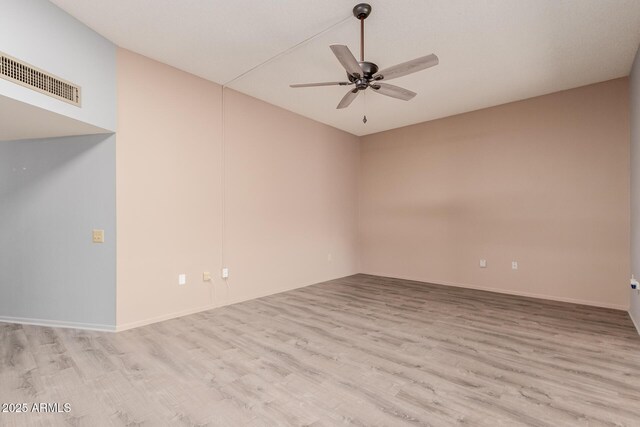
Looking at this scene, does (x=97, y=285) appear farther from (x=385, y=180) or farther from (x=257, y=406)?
(x=385, y=180)

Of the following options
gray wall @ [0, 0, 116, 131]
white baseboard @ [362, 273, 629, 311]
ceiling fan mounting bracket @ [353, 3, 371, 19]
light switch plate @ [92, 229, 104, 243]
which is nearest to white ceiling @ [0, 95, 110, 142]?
gray wall @ [0, 0, 116, 131]

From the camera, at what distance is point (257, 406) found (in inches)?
77.4

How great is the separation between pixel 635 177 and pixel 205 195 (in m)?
5.09

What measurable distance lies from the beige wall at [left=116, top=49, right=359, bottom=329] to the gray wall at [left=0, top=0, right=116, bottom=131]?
174 millimetres

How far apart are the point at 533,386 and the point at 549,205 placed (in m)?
3.31

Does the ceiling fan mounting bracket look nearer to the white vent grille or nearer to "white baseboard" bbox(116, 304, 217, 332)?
the white vent grille

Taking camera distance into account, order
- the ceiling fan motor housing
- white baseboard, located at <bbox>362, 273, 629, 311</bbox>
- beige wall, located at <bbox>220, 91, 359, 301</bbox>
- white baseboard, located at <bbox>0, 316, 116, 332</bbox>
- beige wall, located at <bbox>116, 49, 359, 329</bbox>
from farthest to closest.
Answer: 1. beige wall, located at <bbox>220, 91, 359, 301</bbox>
2. white baseboard, located at <bbox>362, 273, 629, 311</bbox>
3. beige wall, located at <bbox>116, 49, 359, 329</bbox>
4. white baseboard, located at <bbox>0, 316, 116, 332</bbox>
5. the ceiling fan motor housing

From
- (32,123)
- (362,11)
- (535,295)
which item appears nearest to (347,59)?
(362,11)

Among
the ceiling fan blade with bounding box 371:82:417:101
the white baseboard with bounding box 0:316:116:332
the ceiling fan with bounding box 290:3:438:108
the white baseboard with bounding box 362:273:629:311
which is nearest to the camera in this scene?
the ceiling fan with bounding box 290:3:438:108

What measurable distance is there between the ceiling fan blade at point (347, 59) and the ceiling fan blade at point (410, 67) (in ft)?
0.61

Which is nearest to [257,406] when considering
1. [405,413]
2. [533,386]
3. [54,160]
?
[405,413]

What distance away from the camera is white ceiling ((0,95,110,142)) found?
2.53 m

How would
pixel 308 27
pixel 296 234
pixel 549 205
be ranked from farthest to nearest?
pixel 296 234 < pixel 549 205 < pixel 308 27

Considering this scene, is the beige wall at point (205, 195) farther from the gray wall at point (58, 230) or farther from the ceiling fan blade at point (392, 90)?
the ceiling fan blade at point (392, 90)
